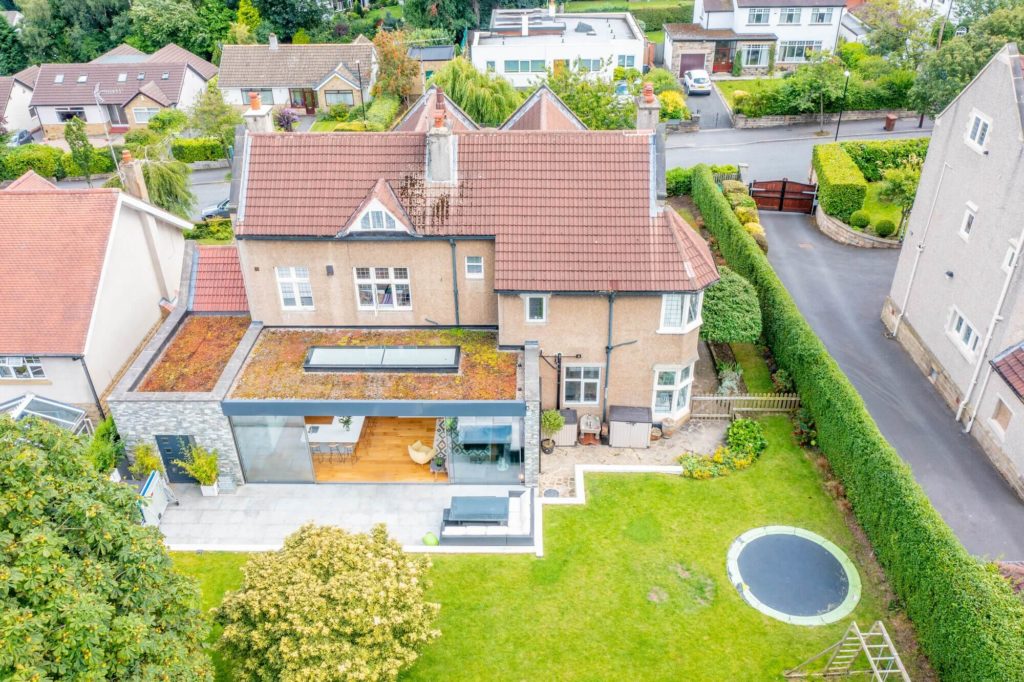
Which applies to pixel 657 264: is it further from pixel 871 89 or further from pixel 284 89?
pixel 284 89

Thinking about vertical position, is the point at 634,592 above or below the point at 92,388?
below

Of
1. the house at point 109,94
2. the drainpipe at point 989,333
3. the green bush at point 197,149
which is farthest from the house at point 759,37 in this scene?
the drainpipe at point 989,333

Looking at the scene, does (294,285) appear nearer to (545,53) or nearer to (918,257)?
(918,257)

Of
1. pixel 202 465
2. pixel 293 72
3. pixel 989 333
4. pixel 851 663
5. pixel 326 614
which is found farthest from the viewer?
pixel 293 72

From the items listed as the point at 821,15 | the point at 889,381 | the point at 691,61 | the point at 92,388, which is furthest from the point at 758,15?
the point at 92,388

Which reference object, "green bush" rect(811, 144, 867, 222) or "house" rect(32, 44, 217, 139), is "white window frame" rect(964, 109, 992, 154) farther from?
"house" rect(32, 44, 217, 139)

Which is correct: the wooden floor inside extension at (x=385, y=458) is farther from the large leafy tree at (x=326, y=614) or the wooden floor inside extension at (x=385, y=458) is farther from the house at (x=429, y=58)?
the house at (x=429, y=58)

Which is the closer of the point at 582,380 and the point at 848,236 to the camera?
the point at 582,380
